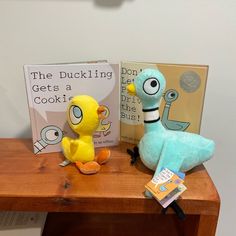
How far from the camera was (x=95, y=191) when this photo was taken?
1.84ft

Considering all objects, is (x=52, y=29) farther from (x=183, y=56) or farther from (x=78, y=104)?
(x=183, y=56)

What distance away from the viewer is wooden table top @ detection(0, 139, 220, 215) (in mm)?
547

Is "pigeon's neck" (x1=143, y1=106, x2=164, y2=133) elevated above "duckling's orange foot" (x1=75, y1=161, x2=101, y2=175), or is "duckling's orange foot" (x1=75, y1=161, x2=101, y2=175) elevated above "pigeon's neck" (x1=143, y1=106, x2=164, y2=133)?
"pigeon's neck" (x1=143, y1=106, x2=164, y2=133)

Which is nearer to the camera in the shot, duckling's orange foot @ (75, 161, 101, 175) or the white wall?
duckling's orange foot @ (75, 161, 101, 175)

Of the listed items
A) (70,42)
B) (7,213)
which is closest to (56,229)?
(7,213)

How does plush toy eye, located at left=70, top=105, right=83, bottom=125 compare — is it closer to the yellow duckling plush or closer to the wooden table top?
the yellow duckling plush

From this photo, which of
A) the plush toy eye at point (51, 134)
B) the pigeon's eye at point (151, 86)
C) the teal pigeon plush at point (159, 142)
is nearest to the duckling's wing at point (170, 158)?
the teal pigeon plush at point (159, 142)

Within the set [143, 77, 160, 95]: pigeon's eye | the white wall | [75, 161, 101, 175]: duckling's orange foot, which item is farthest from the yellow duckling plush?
the white wall

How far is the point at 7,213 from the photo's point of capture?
712 millimetres

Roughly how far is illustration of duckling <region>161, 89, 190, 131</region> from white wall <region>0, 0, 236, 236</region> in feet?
0.44

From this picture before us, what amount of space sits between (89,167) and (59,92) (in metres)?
0.19

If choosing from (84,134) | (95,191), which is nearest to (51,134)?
(84,134)

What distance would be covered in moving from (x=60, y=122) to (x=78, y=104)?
3.9 inches

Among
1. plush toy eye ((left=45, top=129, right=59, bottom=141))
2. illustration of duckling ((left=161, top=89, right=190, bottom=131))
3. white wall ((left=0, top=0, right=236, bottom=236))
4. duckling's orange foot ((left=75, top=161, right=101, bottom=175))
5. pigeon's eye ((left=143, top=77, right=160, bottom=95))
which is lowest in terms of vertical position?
duckling's orange foot ((left=75, top=161, right=101, bottom=175))
